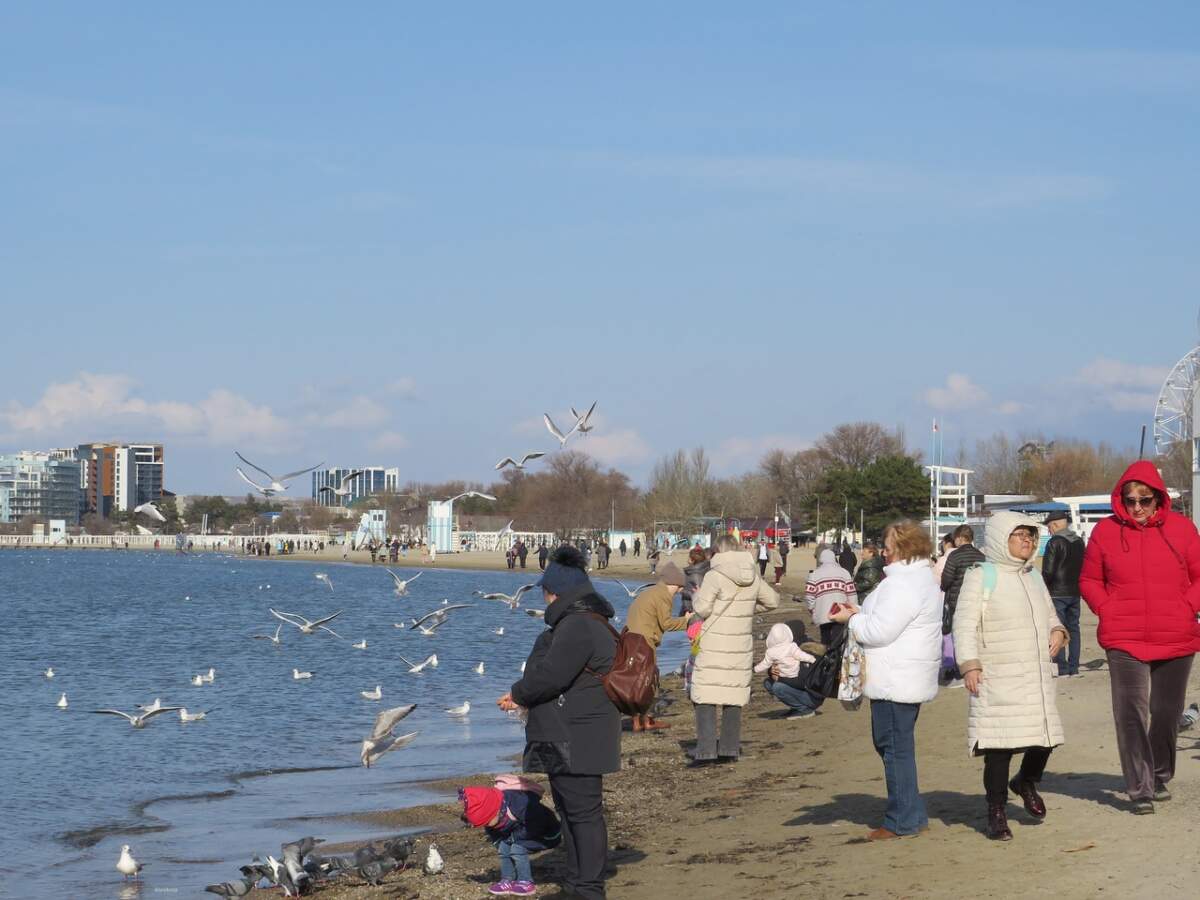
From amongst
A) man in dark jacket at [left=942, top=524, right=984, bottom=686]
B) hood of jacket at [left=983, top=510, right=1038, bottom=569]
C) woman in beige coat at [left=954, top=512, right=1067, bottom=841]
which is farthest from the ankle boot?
man in dark jacket at [left=942, top=524, right=984, bottom=686]

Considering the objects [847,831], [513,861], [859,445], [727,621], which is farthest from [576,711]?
[859,445]

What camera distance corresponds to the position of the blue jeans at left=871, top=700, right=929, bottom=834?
812 cm

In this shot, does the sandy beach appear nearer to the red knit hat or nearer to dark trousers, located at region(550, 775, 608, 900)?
dark trousers, located at region(550, 775, 608, 900)

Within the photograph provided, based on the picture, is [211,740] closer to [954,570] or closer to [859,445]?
[954,570]

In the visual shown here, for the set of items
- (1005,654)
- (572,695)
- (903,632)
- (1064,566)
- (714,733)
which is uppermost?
(1064,566)

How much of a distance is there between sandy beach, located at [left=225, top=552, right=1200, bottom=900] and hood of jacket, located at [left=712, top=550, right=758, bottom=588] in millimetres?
1656

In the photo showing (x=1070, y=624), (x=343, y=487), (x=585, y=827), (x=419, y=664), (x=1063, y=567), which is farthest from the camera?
(x=343, y=487)

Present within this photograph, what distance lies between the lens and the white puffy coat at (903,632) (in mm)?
7926

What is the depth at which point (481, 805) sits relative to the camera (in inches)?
320

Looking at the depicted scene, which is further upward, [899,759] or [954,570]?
[954,570]

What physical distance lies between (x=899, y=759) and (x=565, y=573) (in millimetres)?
2265

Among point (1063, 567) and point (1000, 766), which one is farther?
point (1063, 567)

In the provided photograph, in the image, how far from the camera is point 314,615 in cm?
5484

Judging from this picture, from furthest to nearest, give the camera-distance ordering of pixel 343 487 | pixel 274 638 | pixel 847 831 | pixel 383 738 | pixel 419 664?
pixel 274 638 → pixel 343 487 → pixel 419 664 → pixel 383 738 → pixel 847 831
